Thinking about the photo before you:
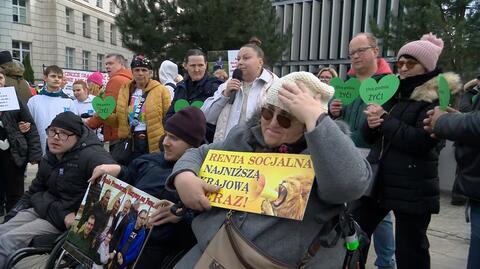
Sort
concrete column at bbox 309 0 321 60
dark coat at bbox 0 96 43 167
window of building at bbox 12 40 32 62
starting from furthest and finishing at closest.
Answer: concrete column at bbox 309 0 321 60 → window of building at bbox 12 40 32 62 → dark coat at bbox 0 96 43 167

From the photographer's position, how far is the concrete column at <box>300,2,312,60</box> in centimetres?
3472

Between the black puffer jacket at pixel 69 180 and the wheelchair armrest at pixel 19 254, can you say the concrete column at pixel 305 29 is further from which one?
the wheelchair armrest at pixel 19 254

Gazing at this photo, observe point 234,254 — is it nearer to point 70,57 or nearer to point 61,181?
point 61,181

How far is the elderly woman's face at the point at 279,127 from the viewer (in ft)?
5.42

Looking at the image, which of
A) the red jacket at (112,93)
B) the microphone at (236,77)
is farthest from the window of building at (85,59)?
the microphone at (236,77)

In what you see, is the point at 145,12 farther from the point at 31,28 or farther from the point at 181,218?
the point at 31,28

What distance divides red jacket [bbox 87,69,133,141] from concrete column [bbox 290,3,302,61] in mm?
30938

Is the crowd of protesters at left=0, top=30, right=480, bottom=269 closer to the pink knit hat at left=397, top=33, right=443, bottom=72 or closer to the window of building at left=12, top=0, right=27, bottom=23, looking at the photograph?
the pink knit hat at left=397, top=33, right=443, bottom=72

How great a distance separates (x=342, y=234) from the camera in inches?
63.9

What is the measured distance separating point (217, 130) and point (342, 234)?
2.21m

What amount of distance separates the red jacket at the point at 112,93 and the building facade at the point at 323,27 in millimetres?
25778

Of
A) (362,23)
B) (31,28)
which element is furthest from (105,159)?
(31,28)

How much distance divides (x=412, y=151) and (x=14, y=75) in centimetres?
499

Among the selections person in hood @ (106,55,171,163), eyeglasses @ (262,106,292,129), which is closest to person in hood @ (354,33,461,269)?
eyeglasses @ (262,106,292,129)
